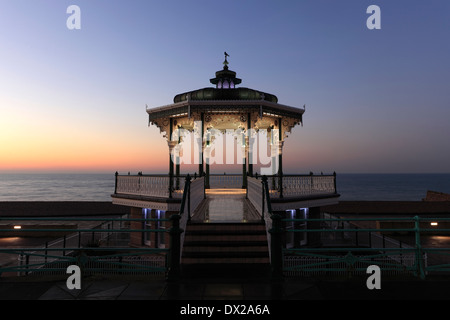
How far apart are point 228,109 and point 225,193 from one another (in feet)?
16.1

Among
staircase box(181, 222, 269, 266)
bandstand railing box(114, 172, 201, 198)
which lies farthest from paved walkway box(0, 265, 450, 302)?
bandstand railing box(114, 172, 201, 198)

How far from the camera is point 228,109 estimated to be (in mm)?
14320

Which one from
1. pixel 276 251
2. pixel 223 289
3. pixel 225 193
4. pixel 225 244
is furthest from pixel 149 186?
pixel 223 289

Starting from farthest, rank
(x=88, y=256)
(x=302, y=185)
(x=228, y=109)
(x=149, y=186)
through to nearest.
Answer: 1. (x=228, y=109)
2. (x=149, y=186)
3. (x=302, y=185)
4. (x=88, y=256)

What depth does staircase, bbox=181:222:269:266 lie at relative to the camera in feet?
23.8

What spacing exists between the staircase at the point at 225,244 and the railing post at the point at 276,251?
1.83m

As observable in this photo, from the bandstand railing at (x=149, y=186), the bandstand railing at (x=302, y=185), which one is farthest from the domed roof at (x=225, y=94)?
the bandstand railing at (x=302, y=185)

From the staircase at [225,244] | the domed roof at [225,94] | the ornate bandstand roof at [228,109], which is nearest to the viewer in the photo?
the staircase at [225,244]

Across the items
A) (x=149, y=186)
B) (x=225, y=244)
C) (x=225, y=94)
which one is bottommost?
(x=225, y=244)

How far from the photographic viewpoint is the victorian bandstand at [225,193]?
7730 millimetres

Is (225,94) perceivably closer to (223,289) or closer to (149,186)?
(149,186)

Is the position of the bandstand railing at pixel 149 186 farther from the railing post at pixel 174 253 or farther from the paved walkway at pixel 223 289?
the paved walkway at pixel 223 289
